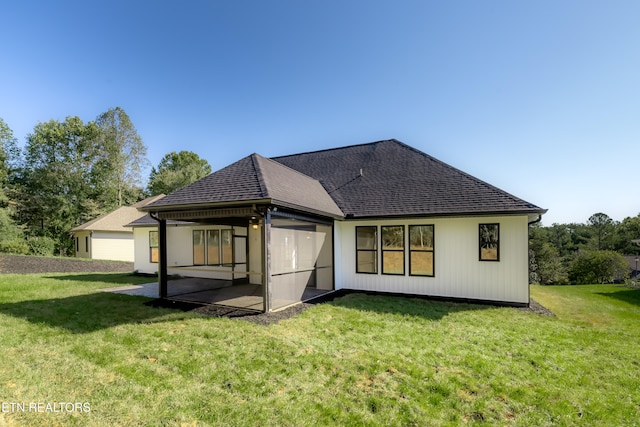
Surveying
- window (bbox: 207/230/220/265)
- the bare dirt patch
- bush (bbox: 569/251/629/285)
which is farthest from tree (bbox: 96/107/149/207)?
bush (bbox: 569/251/629/285)

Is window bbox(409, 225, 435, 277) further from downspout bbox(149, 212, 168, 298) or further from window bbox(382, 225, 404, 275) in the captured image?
downspout bbox(149, 212, 168, 298)

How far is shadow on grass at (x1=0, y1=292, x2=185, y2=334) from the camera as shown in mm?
5863

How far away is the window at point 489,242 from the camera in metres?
8.09

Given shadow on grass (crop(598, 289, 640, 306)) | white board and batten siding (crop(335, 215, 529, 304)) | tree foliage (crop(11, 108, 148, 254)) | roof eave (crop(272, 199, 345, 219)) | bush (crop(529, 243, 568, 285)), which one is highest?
tree foliage (crop(11, 108, 148, 254))

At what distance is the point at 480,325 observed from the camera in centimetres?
612

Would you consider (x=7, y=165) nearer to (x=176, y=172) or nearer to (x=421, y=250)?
(x=176, y=172)

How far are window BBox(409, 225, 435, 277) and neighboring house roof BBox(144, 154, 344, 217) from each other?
91.7 inches

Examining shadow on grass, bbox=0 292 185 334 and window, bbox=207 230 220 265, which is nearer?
shadow on grass, bbox=0 292 185 334

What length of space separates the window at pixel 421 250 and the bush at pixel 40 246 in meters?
30.1

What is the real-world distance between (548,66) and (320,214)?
28.3ft

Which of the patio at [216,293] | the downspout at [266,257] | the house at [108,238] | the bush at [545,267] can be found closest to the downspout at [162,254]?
the patio at [216,293]

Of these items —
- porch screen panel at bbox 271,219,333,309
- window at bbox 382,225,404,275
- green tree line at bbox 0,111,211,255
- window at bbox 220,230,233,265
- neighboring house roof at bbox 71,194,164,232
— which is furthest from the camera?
green tree line at bbox 0,111,211,255

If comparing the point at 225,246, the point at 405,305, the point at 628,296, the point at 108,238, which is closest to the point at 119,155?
the point at 108,238

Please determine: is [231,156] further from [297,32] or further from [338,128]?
[297,32]
